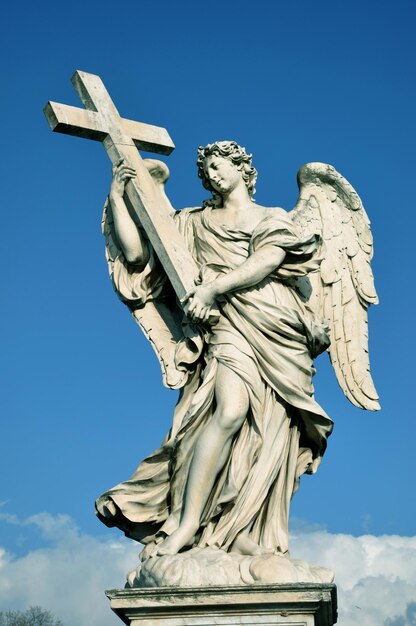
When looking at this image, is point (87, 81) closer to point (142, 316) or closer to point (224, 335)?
point (142, 316)

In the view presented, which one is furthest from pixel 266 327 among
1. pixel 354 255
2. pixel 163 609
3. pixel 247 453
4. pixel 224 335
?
pixel 163 609

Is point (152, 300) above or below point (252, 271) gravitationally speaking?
above

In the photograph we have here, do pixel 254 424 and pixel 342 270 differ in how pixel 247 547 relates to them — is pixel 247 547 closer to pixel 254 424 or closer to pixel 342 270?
pixel 254 424

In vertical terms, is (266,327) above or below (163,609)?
above

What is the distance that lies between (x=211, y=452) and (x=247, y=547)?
2.42 ft

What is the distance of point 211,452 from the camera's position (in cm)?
831

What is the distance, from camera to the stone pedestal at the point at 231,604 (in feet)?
24.7

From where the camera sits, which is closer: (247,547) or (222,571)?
(222,571)

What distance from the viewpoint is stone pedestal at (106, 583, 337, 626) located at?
754cm

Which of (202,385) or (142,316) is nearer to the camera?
(202,385)

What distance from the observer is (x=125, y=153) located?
9.59m

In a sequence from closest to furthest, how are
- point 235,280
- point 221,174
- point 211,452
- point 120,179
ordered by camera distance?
1. point 211,452
2. point 235,280
3. point 221,174
4. point 120,179

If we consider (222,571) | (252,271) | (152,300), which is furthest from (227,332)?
(222,571)

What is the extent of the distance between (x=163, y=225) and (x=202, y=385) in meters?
1.48
